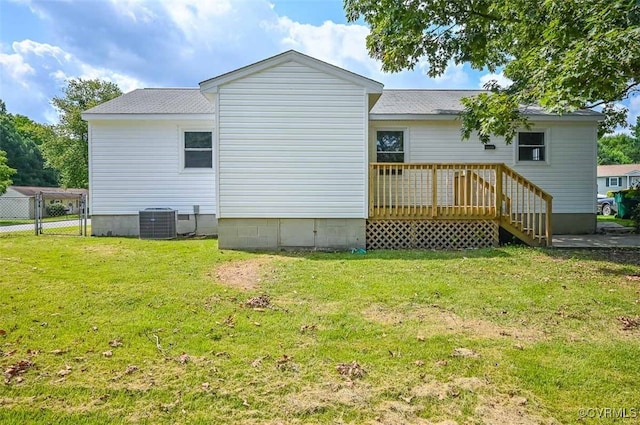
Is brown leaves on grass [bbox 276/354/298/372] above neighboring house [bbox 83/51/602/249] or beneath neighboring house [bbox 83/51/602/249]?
beneath

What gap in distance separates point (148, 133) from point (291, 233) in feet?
18.7

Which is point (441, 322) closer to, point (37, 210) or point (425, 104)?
point (425, 104)

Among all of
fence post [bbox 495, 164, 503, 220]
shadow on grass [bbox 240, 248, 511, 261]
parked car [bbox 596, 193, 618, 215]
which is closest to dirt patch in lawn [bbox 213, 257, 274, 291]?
shadow on grass [bbox 240, 248, 511, 261]

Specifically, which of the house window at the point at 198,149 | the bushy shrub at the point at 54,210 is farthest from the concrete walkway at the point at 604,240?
the bushy shrub at the point at 54,210

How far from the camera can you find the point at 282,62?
8.33 metres

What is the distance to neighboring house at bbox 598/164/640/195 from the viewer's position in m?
38.3

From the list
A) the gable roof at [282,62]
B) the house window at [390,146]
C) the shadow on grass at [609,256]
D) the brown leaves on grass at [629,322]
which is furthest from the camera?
the house window at [390,146]

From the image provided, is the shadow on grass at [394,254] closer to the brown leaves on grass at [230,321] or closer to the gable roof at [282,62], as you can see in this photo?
the brown leaves on grass at [230,321]

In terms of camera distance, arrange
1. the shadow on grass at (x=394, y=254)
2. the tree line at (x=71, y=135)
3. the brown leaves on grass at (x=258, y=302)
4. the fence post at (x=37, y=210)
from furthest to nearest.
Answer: the tree line at (x=71, y=135) → the fence post at (x=37, y=210) → the shadow on grass at (x=394, y=254) → the brown leaves on grass at (x=258, y=302)

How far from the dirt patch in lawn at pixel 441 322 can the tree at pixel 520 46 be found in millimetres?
3466

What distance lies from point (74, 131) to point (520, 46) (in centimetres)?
2698

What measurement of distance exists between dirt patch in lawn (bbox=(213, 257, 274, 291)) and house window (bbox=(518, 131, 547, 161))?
851 centimetres

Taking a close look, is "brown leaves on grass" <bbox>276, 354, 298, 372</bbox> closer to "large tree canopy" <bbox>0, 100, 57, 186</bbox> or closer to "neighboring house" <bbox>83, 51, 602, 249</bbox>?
"neighboring house" <bbox>83, 51, 602, 249</bbox>

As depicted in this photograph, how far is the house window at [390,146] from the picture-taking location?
10953 millimetres
